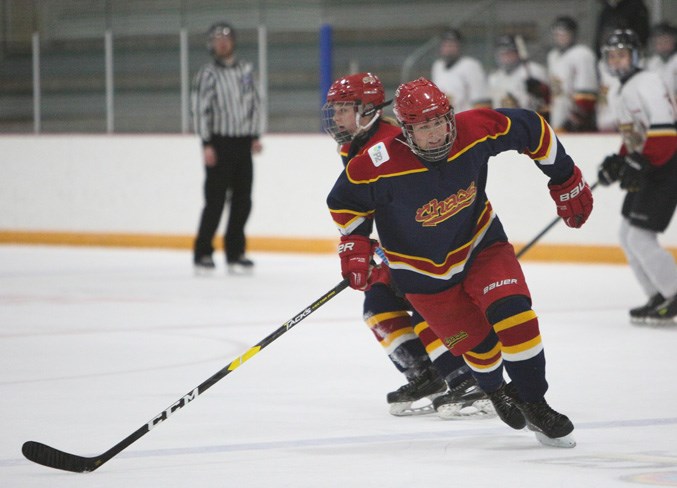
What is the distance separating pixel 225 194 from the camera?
9156 millimetres

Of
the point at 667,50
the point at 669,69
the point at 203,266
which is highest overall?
the point at 667,50

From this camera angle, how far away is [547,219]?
30.5 ft

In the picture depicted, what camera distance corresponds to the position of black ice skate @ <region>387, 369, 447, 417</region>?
4184 millimetres

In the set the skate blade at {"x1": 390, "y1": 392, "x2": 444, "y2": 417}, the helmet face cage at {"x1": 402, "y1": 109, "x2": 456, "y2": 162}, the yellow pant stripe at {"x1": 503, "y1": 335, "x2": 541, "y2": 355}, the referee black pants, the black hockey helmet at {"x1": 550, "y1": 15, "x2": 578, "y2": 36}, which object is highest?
the helmet face cage at {"x1": 402, "y1": 109, "x2": 456, "y2": 162}

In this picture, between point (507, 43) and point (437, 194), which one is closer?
point (437, 194)

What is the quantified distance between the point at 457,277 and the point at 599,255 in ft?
18.2

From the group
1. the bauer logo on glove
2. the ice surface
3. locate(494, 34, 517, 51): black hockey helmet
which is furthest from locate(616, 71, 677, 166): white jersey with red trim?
locate(494, 34, 517, 51): black hockey helmet

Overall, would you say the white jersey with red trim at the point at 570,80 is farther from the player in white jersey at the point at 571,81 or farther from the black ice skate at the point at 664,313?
the black ice skate at the point at 664,313

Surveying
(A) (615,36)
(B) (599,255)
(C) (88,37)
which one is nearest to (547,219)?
(B) (599,255)

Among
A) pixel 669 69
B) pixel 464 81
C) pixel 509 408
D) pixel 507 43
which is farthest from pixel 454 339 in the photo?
pixel 464 81

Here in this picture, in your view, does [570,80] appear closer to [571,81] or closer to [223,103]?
[571,81]

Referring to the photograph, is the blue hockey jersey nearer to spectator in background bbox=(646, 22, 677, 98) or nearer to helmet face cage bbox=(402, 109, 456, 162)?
helmet face cage bbox=(402, 109, 456, 162)

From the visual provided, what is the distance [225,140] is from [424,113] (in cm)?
557

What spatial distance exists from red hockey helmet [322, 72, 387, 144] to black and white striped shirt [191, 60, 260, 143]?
4.77m
